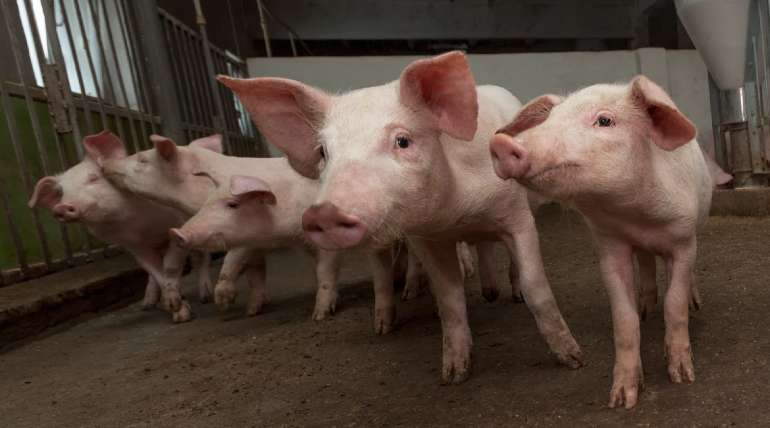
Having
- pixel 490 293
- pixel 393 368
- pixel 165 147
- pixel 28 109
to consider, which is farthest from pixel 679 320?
pixel 28 109

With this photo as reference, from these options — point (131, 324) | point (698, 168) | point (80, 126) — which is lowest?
point (131, 324)

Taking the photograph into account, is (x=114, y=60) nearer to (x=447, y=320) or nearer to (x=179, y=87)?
(x=179, y=87)

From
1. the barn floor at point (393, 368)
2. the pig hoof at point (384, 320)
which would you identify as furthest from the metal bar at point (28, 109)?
the pig hoof at point (384, 320)

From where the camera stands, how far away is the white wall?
21.4 ft

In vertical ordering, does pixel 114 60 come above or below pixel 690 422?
above

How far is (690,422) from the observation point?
1.54 m

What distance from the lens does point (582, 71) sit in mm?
6711

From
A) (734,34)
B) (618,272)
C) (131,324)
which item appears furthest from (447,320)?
(734,34)

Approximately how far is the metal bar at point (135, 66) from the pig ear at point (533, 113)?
476 centimetres

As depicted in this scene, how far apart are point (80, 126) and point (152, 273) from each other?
172 centimetres

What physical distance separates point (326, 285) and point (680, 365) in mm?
2093

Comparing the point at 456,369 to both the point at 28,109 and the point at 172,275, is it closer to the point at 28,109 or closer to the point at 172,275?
the point at 172,275

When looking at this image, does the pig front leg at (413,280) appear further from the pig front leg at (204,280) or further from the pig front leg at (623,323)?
the pig front leg at (623,323)

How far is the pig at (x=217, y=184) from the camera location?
11.5ft
